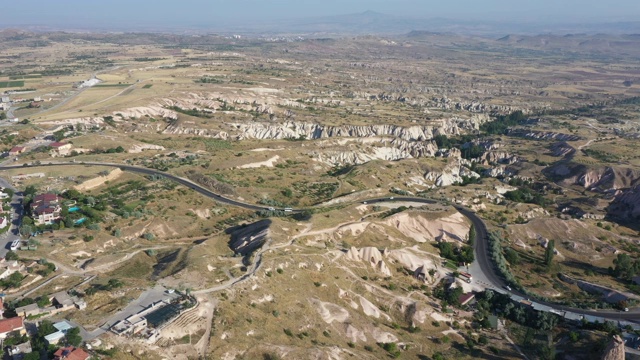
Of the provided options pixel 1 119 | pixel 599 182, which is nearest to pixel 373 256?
pixel 599 182

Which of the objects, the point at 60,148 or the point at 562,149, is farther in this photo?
the point at 562,149

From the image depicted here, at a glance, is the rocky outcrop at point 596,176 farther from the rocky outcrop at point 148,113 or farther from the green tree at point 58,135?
the green tree at point 58,135

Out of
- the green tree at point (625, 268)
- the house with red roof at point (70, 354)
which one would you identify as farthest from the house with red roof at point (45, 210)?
the green tree at point (625, 268)

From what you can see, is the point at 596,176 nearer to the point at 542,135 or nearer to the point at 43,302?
the point at 542,135

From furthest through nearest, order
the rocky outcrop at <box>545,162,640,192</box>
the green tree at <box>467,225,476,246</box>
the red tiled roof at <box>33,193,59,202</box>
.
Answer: the rocky outcrop at <box>545,162,640,192</box>, the green tree at <box>467,225,476,246</box>, the red tiled roof at <box>33,193,59,202</box>

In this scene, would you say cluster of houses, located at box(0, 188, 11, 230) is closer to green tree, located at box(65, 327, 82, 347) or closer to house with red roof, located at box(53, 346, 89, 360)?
green tree, located at box(65, 327, 82, 347)

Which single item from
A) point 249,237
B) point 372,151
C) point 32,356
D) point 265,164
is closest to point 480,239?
point 249,237

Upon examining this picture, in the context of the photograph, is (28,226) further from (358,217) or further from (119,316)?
(358,217)

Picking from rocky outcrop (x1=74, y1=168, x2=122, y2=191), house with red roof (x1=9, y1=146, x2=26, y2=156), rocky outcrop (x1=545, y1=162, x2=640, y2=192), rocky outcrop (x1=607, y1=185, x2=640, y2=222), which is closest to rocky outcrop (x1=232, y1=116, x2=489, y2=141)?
rocky outcrop (x1=545, y1=162, x2=640, y2=192)
